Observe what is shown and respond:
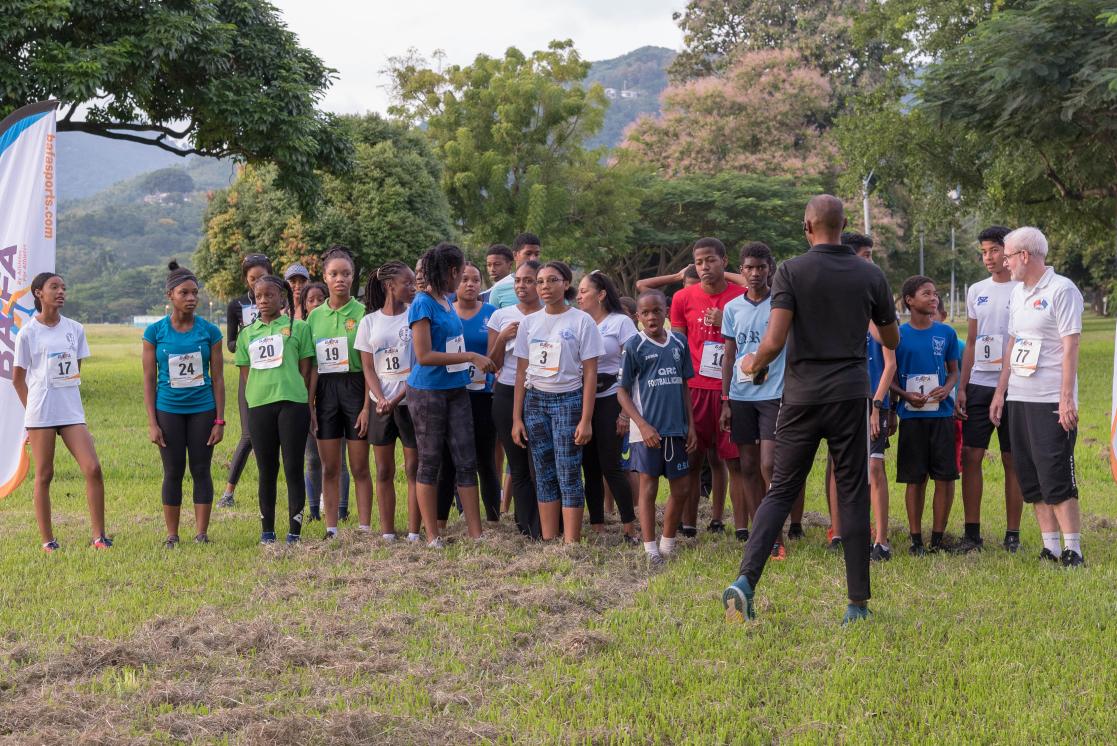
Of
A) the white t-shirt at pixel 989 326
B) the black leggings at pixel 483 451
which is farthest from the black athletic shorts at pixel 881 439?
the black leggings at pixel 483 451

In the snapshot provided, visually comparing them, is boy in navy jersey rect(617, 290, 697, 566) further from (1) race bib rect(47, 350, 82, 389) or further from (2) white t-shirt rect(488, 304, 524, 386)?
(1) race bib rect(47, 350, 82, 389)

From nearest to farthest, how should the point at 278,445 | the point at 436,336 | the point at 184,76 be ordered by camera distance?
the point at 436,336 → the point at 278,445 → the point at 184,76

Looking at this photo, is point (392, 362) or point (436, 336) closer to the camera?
point (436, 336)

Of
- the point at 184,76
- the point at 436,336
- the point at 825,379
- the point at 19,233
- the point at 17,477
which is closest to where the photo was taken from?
the point at 825,379

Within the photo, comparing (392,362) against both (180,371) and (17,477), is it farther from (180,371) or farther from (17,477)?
(17,477)

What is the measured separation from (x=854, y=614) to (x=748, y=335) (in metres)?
2.31

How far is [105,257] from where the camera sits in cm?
10981

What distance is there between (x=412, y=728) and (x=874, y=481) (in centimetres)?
427

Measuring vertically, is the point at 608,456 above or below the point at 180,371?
below

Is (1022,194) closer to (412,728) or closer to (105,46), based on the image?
(105,46)

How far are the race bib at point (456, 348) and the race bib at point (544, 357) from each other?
0.50m

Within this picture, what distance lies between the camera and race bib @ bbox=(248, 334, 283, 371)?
7809mm

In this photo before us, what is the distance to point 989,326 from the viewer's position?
7.50 metres

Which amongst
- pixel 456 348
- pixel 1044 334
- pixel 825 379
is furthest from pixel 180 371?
pixel 1044 334
